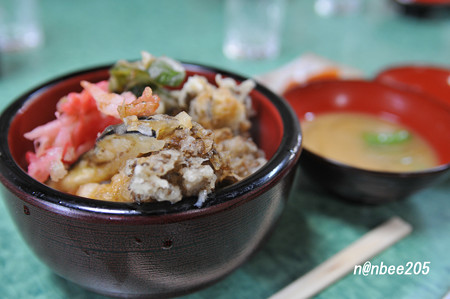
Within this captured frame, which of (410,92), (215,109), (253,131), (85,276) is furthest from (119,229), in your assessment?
(410,92)

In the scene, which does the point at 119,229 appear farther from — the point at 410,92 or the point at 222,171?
the point at 410,92

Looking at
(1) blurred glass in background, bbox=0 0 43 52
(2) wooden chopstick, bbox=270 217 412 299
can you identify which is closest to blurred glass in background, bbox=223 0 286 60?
(1) blurred glass in background, bbox=0 0 43 52

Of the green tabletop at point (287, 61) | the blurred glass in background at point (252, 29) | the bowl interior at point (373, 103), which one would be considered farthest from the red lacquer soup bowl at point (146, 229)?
the blurred glass in background at point (252, 29)

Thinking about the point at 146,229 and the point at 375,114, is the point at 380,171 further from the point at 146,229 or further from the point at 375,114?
the point at 146,229

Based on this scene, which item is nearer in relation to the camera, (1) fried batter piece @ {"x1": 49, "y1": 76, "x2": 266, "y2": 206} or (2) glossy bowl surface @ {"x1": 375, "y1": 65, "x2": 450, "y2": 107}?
(1) fried batter piece @ {"x1": 49, "y1": 76, "x2": 266, "y2": 206}

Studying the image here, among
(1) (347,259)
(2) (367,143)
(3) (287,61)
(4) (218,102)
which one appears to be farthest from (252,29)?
(1) (347,259)

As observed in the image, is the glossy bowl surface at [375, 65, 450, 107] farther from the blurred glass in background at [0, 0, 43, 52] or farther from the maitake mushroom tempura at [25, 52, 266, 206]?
the blurred glass in background at [0, 0, 43, 52]

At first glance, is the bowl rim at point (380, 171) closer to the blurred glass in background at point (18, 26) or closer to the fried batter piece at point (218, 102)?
the fried batter piece at point (218, 102)
